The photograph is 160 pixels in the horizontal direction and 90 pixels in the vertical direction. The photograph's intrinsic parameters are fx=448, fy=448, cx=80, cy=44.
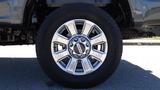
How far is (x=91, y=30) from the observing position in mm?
5500

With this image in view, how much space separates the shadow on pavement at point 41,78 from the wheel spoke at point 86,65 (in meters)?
0.27

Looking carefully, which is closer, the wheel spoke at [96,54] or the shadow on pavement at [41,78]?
the wheel spoke at [96,54]

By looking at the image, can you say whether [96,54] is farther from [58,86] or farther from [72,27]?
[58,86]

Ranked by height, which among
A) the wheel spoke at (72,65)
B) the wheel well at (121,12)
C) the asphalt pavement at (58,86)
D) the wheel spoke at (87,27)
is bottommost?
the asphalt pavement at (58,86)

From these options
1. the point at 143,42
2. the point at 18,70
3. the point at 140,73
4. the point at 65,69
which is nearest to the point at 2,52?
the point at 18,70

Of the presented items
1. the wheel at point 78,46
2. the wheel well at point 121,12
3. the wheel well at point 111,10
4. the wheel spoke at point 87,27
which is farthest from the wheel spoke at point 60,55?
the wheel well at point 121,12

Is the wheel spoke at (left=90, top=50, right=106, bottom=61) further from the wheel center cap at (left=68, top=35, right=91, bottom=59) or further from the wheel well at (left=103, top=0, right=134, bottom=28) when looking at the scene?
the wheel well at (left=103, top=0, right=134, bottom=28)

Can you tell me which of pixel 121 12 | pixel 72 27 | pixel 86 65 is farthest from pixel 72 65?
pixel 121 12

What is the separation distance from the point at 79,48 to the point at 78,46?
0.03 m

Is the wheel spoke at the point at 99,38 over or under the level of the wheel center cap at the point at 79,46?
over

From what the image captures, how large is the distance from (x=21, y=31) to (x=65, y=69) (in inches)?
35.0

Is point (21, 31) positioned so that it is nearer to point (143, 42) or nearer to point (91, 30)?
point (91, 30)

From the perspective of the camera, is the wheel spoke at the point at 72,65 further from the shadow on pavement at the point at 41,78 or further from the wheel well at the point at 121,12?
the wheel well at the point at 121,12

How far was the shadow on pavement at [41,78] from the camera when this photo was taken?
5664mm
